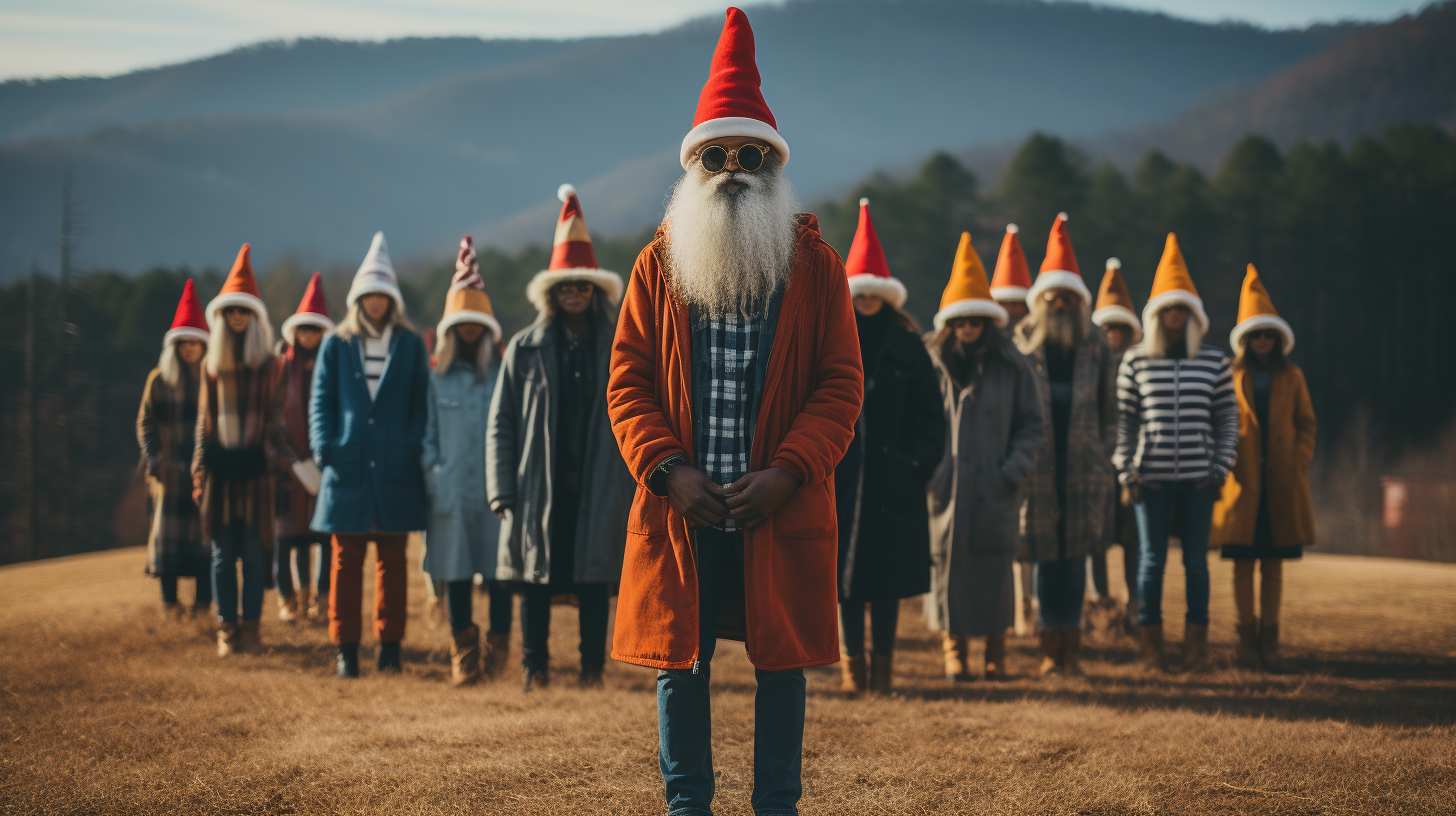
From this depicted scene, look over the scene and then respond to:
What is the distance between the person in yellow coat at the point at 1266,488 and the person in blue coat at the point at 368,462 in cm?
504

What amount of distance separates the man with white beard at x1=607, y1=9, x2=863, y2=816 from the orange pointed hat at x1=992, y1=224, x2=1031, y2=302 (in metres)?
4.76

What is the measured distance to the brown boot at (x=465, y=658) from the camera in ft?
18.2

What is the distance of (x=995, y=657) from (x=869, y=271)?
238 centimetres

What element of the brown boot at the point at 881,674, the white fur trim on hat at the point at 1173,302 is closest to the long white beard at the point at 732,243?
the brown boot at the point at 881,674

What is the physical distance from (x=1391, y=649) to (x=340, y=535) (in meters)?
6.73

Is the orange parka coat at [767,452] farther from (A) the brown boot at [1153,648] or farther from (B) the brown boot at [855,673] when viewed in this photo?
(A) the brown boot at [1153,648]

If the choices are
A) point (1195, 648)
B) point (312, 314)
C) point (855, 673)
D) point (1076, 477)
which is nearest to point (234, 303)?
point (312, 314)

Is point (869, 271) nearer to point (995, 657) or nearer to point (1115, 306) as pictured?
point (995, 657)

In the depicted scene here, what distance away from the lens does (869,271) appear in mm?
5664

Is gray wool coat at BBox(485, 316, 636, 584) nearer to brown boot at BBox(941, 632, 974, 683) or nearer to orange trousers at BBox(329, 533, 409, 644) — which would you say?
orange trousers at BBox(329, 533, 409, 644)

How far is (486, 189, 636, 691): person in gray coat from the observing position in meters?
5.20

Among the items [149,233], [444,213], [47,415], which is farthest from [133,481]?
[444,213]

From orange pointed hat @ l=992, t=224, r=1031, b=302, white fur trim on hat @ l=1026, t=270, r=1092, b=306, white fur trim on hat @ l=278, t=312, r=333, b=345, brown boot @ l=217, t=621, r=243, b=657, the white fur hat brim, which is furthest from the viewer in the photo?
white fur trim on hat @ l=278, t=312, r=333, b=345


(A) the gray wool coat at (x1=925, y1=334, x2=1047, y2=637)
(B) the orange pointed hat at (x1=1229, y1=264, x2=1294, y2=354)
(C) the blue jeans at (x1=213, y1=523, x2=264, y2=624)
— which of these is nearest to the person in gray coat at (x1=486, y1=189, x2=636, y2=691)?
(A) the gray wool coat at (x1=925, y1=334, x2=1047, y2=637)
